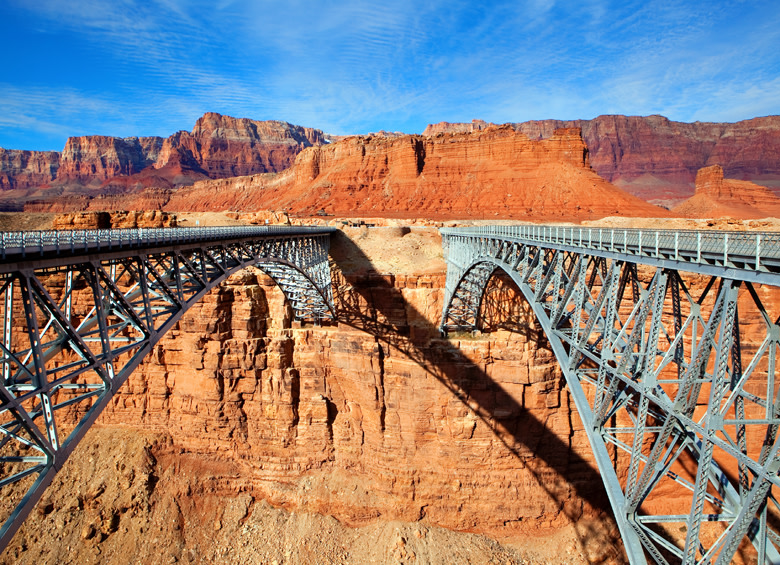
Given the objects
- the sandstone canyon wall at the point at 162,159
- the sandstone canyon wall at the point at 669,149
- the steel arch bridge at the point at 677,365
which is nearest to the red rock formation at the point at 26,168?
the sandstone canyon wall at the point at 162,159

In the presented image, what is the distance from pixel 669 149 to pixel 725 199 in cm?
7479

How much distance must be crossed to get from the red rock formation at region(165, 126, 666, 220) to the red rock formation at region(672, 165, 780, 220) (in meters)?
13.4

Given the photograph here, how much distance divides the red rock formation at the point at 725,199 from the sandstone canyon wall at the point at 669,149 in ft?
127

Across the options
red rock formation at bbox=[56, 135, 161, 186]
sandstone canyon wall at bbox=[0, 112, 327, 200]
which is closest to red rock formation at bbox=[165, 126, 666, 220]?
sandstone canyon wall at bbox=[0, 112, 327, 200]

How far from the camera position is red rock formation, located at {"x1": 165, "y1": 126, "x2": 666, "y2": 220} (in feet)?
183

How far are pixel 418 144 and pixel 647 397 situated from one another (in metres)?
68.1

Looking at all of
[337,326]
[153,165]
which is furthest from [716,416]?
[153,165]

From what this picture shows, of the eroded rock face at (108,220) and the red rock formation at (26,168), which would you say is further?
the red rock formation at (26,168)

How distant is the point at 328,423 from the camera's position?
27.0m

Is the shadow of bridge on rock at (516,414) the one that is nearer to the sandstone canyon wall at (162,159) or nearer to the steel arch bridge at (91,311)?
the steel arch bridge at (91,311)

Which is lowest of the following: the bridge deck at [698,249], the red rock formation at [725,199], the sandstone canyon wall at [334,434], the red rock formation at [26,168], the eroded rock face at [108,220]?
the sandstone canyon wall at [334,434]

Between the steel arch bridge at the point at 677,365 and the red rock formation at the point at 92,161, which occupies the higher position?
the red rock formation at the point at 92,161

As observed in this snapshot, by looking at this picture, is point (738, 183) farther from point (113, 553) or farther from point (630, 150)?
point (113, 553)

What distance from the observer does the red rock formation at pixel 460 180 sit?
183ft
